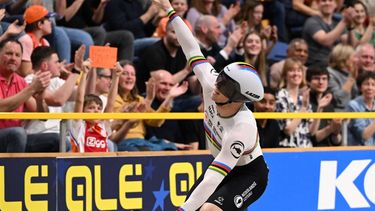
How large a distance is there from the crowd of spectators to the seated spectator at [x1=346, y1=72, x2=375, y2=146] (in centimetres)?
1

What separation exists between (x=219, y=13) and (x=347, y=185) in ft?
14.8

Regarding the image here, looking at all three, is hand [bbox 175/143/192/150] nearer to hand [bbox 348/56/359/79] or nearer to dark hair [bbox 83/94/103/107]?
dark hair [bbox 83/94/103/107]

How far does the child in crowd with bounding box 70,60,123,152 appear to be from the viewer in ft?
35.9

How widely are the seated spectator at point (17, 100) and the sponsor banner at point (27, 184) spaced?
0.65ft

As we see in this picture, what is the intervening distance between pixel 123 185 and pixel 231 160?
2.48 meters

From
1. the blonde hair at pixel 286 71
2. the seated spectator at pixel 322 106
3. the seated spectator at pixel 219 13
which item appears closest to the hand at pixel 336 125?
the seated spectator at pixel 322 106

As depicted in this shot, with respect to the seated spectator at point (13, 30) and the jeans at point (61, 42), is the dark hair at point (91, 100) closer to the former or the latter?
the seated spectator at point (13, 30)

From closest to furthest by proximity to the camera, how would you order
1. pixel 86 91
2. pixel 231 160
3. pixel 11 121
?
pixel 231 160 → pixel 11 121 → pixel 86 91

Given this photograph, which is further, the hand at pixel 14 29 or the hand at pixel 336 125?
the hand at pixel 336 125

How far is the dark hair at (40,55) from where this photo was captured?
11.6 m

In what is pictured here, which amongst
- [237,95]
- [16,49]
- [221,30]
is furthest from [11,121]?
[221,30]

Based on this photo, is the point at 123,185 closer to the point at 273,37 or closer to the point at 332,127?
the point at 332,127

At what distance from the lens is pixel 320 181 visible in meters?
12.5

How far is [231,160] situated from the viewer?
8898mm
